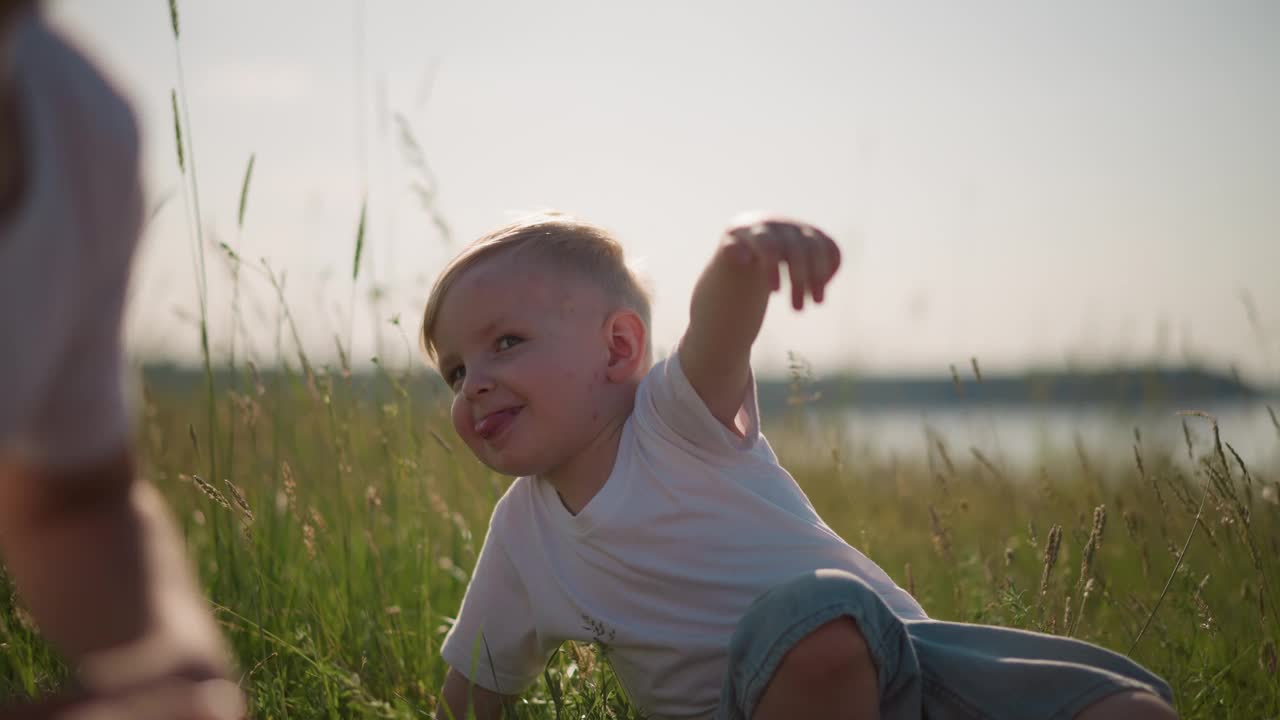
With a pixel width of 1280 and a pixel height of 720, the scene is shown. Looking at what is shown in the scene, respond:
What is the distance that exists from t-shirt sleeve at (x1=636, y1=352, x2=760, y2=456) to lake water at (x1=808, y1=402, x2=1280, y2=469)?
3.83 ft

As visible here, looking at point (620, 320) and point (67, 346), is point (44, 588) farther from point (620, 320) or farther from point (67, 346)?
point (620, 320)

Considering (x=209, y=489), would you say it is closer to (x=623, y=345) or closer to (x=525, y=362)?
(x=525, y=362)

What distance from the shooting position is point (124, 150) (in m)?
0.73

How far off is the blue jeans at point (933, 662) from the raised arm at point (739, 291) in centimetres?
39

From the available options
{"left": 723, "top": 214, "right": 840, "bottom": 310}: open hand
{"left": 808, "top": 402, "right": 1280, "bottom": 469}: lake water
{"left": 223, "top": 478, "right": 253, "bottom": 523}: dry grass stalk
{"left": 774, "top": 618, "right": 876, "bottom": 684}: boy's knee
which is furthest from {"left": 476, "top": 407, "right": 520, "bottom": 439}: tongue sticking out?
{"left": 808, "top": 402, "right": 1280, "bottom": 469}: lake water

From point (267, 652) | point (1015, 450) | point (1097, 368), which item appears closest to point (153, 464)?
point (267, 652)

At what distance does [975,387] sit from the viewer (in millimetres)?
2719

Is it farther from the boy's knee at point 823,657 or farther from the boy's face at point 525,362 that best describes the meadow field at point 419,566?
the boy's knee at point 823,657

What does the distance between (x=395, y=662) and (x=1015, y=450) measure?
12.4 ft

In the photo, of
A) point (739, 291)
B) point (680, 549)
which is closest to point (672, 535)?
point (680, 549)

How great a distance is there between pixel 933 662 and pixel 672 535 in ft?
1.61

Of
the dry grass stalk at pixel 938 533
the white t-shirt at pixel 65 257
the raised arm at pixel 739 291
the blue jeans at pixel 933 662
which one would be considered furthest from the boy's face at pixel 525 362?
the white t-shirt at pixel 65 257

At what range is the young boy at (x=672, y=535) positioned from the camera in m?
1.37

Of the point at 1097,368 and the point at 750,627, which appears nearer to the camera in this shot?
the point at 750,627
